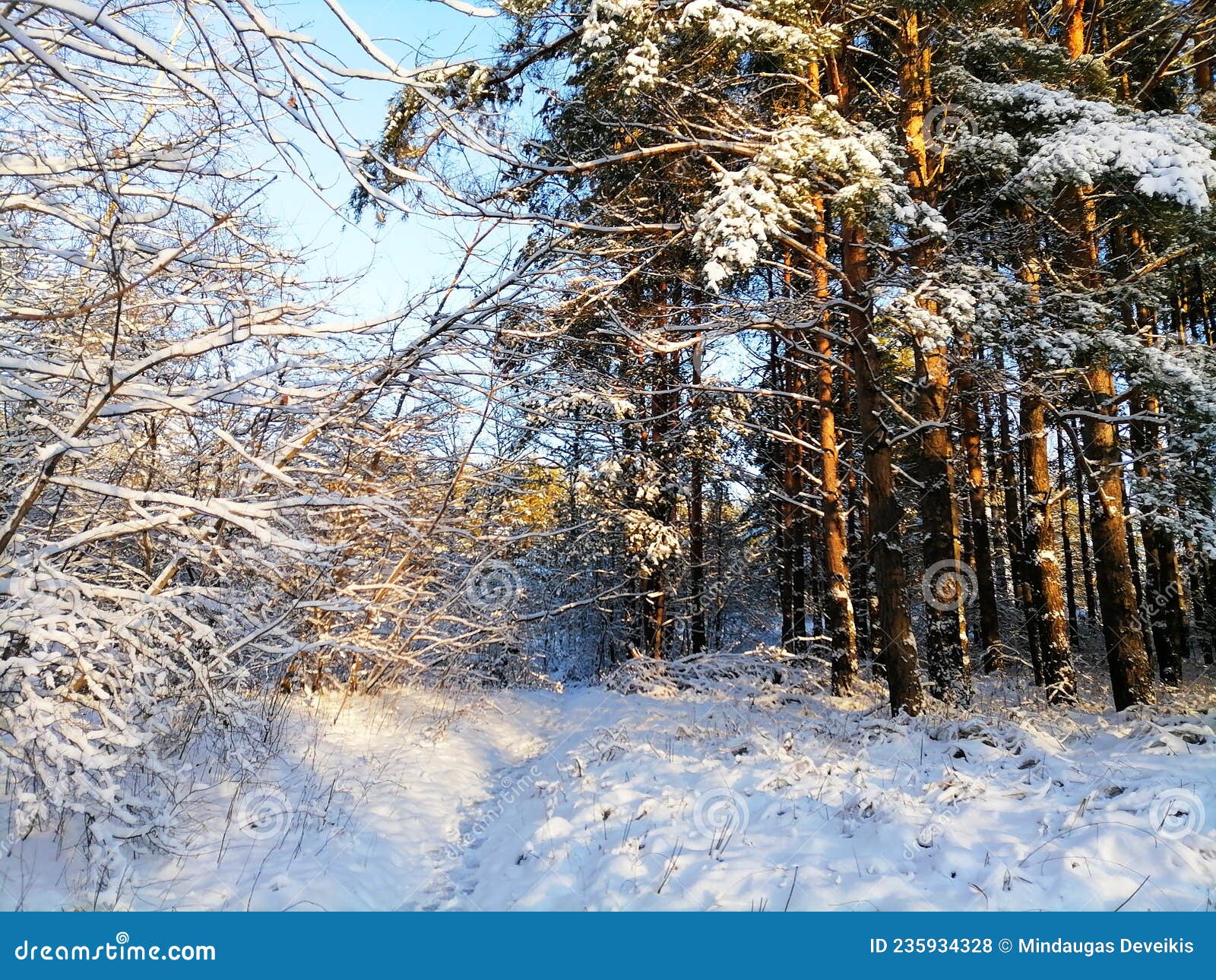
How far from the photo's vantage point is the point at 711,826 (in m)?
5.03

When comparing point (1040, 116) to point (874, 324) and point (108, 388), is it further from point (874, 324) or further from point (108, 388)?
point (108, 388)

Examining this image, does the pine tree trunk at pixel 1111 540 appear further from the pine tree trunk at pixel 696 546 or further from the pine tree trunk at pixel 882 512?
→ the pine tree trunk at pixel 696 546

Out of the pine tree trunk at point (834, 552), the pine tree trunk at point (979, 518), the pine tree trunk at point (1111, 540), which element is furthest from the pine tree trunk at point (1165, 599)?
the pine tree trunk at point (834, 552)

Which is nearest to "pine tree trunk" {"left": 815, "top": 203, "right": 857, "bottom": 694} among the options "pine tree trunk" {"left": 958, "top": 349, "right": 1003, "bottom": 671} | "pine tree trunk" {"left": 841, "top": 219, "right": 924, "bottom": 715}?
"pine tree trunk" {"left": 841, "top": 219, "right": 924, "bottom": 715}

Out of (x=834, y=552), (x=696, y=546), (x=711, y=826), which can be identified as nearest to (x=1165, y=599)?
(x=834, y=552)

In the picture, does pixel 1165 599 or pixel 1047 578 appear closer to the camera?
pixel 1047 578

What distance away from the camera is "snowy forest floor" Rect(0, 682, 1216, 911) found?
394 centimetres

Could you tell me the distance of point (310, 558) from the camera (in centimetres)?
583

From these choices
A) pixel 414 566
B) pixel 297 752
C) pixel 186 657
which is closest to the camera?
pixel 186 657

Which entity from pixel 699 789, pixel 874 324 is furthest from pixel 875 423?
pixel 699 789

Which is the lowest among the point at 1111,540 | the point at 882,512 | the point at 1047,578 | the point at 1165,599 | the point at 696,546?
the point at 1165,599

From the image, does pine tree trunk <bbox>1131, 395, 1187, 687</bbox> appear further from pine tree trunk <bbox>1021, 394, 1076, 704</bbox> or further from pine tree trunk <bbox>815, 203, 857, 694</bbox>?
pine tree trunk <bbox>815, 203, 857, 694</bbox>

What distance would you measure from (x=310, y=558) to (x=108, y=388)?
2.11 m

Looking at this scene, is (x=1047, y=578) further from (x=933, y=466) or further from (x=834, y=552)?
(x=933, y=466)
